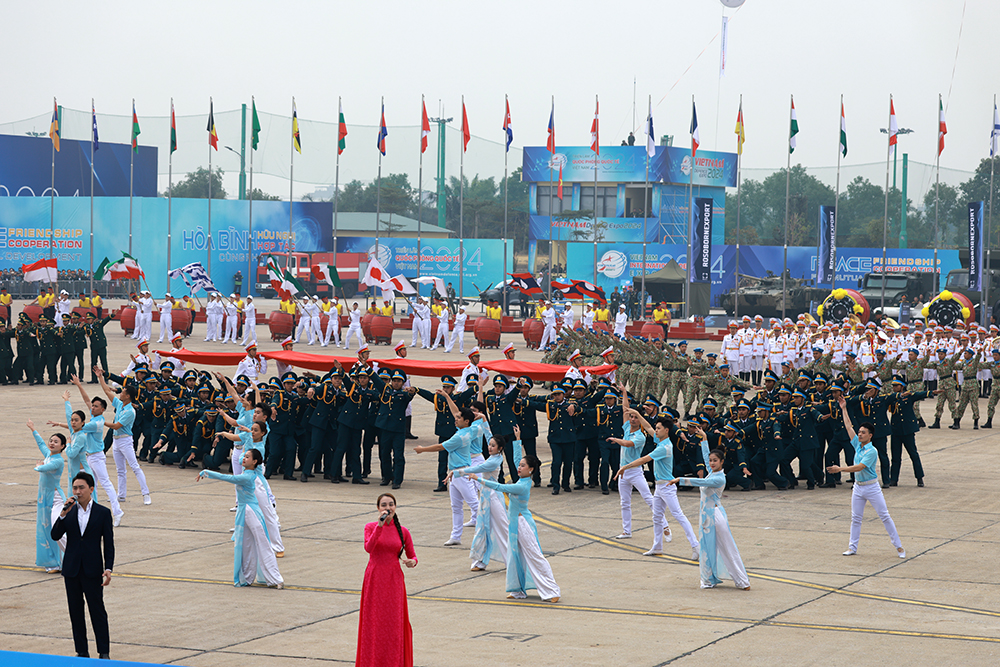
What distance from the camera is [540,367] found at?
20.7 m

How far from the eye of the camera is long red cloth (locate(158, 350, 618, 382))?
20.0m

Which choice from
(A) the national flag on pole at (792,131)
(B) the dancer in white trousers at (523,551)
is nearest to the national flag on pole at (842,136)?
(A) the national flag on pole at (792,131)

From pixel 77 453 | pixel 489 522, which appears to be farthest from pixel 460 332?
pixel 489 522

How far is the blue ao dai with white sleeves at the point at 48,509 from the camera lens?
11727mm

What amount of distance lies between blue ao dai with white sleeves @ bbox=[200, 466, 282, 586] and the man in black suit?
1.99m

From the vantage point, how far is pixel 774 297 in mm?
50062

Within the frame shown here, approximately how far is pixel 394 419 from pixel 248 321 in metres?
22.9

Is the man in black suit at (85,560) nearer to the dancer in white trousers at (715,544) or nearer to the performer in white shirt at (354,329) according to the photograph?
the dancer in white trousers at (715,544)

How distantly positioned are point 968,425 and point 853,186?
70272 millimetres

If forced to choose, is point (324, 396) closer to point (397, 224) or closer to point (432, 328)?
point (432, 328)

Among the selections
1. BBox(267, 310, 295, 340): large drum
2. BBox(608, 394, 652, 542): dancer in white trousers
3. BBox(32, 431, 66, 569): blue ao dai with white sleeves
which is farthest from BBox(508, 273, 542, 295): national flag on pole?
BBox(32, 431, 66, 569): blue ao dai with white sleeves

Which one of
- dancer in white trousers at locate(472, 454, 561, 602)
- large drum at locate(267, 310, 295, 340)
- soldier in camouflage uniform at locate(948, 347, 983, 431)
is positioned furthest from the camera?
large drum at locate(267, 310, 295, 340)

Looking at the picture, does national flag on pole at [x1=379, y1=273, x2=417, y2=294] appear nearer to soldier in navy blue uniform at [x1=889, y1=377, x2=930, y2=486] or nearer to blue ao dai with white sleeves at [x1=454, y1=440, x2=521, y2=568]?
soldier in navy blue uniform at [x1=889, y1=377, x2=930, y2=486]

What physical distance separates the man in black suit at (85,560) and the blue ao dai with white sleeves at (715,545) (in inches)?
219
